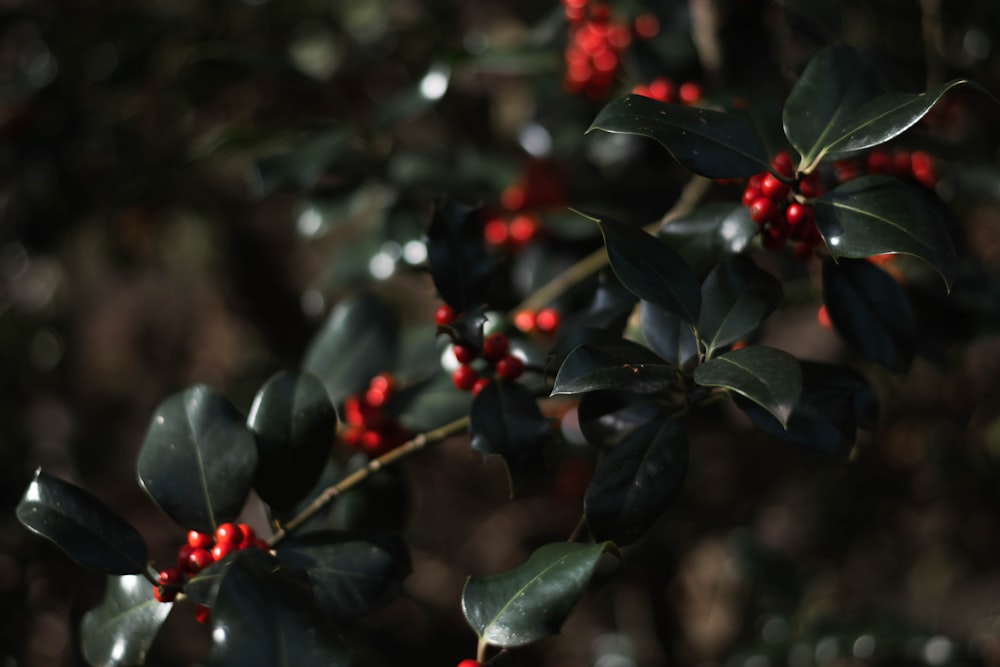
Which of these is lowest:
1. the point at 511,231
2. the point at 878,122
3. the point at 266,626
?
the point at 511,231

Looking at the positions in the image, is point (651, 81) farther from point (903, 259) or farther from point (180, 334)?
point (180, 334)

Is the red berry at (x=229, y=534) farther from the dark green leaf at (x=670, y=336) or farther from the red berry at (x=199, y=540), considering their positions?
the dark green leaf at (x=670, y=336)

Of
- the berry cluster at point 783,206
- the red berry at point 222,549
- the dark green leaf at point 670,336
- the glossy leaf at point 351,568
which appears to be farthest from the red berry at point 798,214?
the red berry at point 222,549

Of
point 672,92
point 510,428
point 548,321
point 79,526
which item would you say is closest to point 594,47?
point 672,92

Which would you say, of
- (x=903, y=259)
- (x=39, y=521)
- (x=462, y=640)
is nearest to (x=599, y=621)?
(x=462, y=640)

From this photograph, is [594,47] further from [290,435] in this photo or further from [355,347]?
[290,435]

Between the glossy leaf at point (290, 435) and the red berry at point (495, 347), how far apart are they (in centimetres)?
16

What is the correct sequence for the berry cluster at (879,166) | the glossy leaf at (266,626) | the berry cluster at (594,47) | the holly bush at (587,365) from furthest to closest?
1. the berry cluster at (594,47)
2. the berry cluster at (879,166)
3. the holly bush at (587,365)
4. the glossy leaf at (266,626)

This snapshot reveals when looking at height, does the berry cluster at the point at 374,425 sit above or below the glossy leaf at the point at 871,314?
below

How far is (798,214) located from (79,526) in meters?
0.64

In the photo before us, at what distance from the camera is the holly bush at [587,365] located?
654 mm

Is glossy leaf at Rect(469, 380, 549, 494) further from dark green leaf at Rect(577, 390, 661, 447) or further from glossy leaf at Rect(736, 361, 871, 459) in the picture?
glossy leaf at Rect(736, 361, 871, 459)

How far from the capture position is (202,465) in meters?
0.77

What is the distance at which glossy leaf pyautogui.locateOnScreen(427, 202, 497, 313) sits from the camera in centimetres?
81
